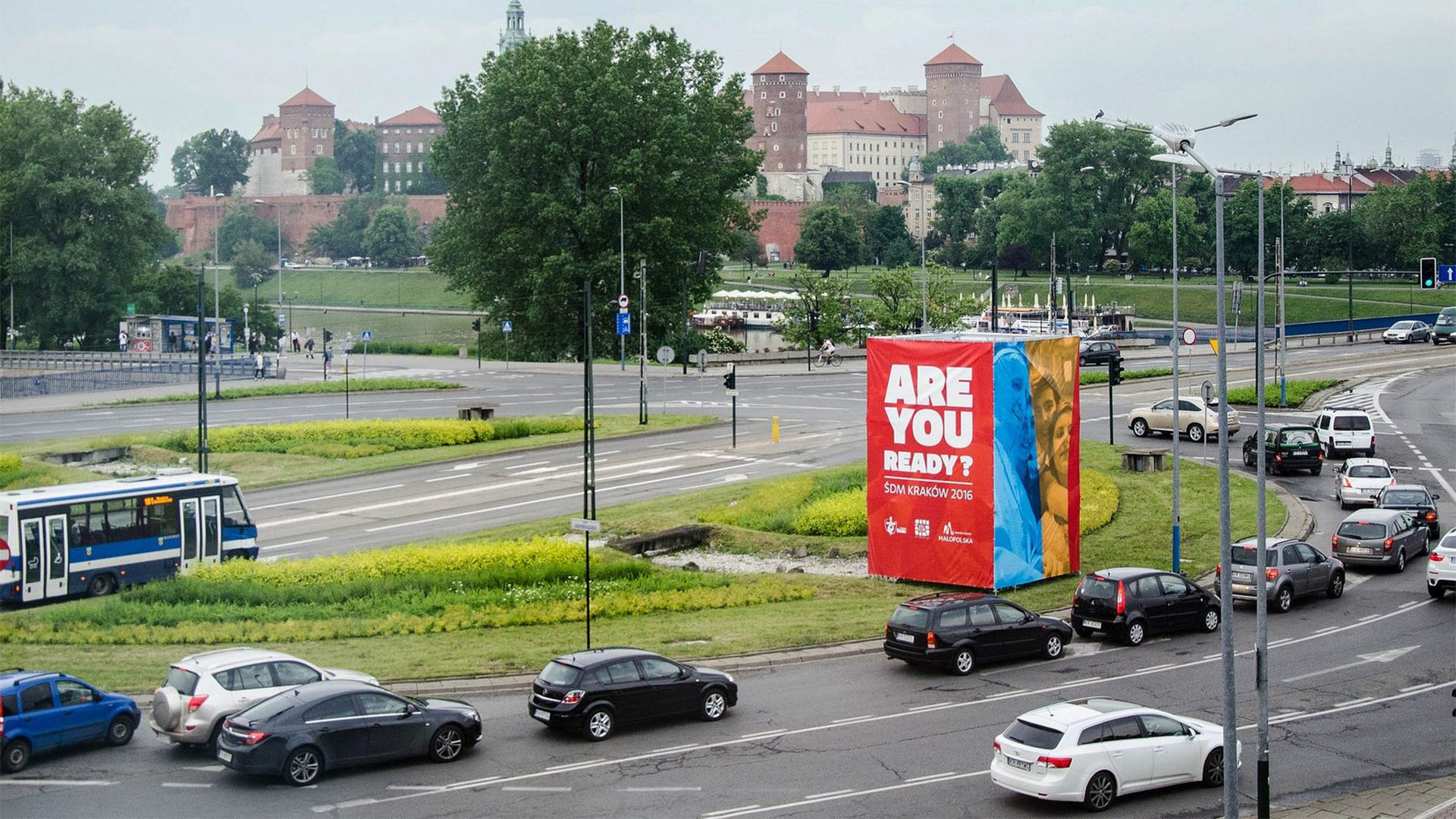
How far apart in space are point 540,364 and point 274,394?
2100cm

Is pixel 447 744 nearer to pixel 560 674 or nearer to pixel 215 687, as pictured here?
pixel 560 674

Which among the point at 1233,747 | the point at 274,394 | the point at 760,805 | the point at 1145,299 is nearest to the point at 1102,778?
the point at 1233,747

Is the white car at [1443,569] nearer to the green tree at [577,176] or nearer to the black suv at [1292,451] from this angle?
the black suv at [1292,451]

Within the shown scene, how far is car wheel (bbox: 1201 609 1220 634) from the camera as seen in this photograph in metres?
26.9

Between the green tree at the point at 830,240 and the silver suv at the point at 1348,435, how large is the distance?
115034 mm

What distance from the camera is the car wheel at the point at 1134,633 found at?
25.9 m

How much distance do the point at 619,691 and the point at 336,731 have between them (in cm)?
385

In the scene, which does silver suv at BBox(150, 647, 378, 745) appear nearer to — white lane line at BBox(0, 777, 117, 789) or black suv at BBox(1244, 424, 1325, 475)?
white lane line at BBox(0, 777, 117, 789)

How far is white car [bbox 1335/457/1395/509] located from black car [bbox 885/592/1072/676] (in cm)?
1783

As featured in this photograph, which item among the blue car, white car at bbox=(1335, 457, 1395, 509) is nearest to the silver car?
white car at bbox=(1335, 457, 1395, 509)

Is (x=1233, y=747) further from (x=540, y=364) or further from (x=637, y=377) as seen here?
(x=540, y=364)

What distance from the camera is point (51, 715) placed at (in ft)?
62.2

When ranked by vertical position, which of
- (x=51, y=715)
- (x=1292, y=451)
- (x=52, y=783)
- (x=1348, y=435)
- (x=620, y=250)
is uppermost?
(x=620, y=250)

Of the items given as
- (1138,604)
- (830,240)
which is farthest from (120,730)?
(830,240)
